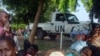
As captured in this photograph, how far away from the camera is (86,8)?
5969 mm

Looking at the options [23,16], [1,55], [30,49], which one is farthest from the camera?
[23,16]

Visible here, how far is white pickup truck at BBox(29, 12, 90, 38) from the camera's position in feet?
61.7

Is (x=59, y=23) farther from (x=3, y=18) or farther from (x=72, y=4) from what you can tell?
(x=3, y=18)

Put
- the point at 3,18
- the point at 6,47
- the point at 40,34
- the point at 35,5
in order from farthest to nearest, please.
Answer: the point at 40,34 → the point at 35,5 → the point at 3,18 → the point at 6,47

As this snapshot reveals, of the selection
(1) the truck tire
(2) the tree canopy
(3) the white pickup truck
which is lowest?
(1) the truck tire

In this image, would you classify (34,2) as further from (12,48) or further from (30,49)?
(12,48)

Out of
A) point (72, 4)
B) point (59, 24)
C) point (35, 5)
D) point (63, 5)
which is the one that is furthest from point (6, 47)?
point (59, 24)

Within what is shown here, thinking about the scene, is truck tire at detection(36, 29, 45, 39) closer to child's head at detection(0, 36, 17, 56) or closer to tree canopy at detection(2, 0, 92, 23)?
tree canopy at detection(2, 0, 92, 23)

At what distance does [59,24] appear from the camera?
18188mm

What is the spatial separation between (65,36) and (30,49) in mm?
16684

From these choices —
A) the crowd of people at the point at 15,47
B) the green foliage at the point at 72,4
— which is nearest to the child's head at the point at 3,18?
the crowd of people at the point at 15,47

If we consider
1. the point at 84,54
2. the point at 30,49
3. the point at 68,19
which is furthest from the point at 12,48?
the point at 68,19

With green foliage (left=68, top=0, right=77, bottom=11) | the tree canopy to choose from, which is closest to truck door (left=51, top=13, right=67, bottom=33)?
the tree canopy

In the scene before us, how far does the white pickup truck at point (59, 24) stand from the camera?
61.7ft
